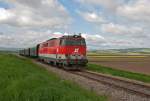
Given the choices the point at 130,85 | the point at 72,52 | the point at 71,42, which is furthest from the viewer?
the point at 71,42

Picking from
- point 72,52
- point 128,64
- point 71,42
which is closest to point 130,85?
point 72,52

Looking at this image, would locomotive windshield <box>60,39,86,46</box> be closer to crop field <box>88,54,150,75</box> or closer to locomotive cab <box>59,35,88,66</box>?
locomotive cab <box>59,35,88,66</box>

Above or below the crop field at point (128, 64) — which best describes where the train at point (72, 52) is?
above

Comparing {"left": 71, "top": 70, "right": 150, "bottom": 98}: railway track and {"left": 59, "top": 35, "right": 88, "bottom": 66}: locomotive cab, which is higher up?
{"left": 59, "top": 35, "right": 88, "bottom": 66}: locomotive cab

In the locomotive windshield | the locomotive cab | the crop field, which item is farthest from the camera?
the crop field

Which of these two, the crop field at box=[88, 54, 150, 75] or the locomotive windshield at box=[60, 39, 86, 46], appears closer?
the locomotive windshield at box=[60, 39, 86, 46]

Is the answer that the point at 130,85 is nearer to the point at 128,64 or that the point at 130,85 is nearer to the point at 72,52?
the point at 72,52

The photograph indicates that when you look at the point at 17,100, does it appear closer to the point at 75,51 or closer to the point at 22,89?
the point at 22,89

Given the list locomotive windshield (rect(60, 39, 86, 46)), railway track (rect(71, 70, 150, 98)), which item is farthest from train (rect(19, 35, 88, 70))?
railway track (rect(71, 70, 150, 98))

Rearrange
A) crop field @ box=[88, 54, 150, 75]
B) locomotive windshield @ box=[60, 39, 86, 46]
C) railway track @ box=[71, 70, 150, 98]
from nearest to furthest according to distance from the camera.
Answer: railway track @ box=[71, 70, 150, 98] → locomotive windshield @ box=[60, 39, 86, 46] → crop field @ box=[88, 54, 150, 75]

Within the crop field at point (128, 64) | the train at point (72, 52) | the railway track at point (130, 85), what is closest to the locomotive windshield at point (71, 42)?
the train at point (72, 52)

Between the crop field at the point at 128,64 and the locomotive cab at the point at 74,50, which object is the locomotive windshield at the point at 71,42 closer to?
the locomotive cab at the point at 74,50

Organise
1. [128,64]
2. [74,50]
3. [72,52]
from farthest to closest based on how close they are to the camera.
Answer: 1. [128,64]
2. [74,50]
3. [72,52]

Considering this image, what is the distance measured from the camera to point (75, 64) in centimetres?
2953
